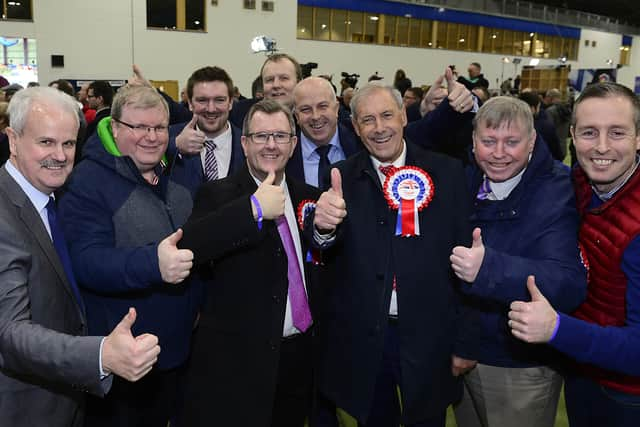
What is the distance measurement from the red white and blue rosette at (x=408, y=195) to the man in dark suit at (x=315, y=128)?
2.51 feet

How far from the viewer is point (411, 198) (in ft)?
6.19

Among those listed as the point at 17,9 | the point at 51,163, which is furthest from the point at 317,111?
the point at 17,9

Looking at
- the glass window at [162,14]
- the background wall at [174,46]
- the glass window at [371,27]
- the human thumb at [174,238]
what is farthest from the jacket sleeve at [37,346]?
the glass window at [371,27]

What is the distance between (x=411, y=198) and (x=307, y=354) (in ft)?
2.34

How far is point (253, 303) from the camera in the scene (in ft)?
6.16

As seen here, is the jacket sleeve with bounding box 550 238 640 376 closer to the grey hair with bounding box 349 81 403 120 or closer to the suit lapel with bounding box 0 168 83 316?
→ the grey hair with bounding box 349 81 403 120

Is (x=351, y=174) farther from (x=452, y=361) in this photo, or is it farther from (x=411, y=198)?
(x=452, y=361)

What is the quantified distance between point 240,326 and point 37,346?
0.71 metres

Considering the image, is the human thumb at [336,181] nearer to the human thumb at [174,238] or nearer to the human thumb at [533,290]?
the human thumb at [174,238]

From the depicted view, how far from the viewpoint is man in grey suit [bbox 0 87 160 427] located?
1318 millimetres

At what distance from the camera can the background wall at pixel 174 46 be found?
41.0 feet

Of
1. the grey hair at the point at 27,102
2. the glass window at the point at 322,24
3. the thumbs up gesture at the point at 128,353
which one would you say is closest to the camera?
the thumbs up gesture at the point at 128,353

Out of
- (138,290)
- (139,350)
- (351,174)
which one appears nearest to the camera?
(139,350)

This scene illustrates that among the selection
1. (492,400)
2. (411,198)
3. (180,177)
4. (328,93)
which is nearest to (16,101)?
(180,177)
